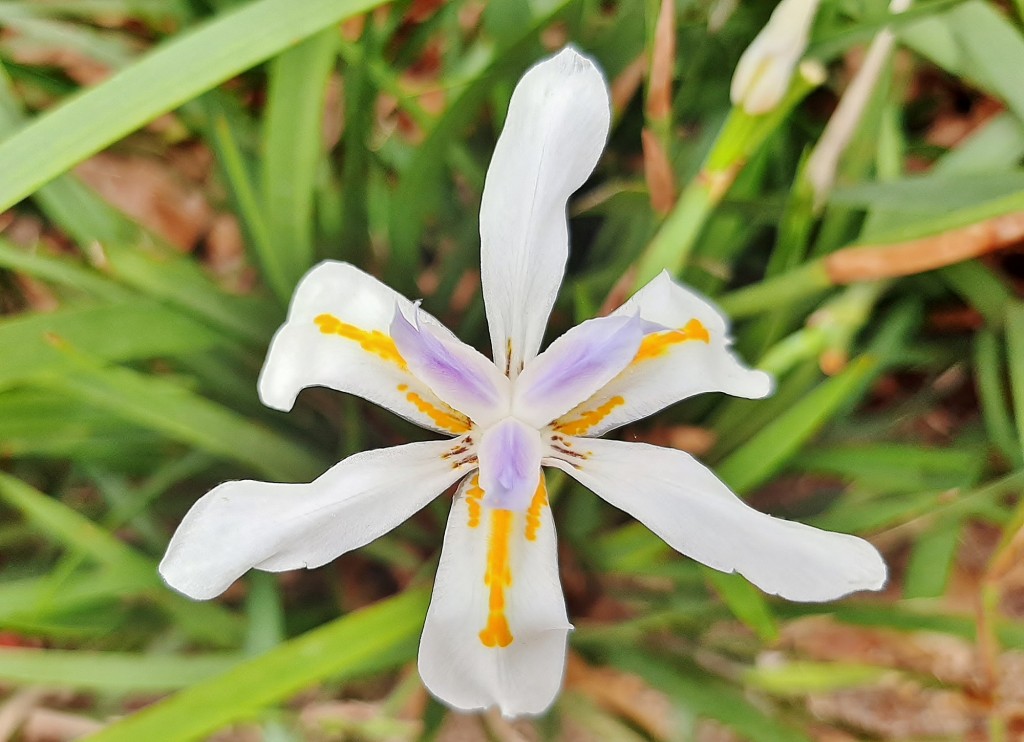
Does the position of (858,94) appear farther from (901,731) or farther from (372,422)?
(901,731)

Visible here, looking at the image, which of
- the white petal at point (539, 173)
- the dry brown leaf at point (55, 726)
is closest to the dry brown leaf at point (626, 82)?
A: the white petal at point (539, 173)

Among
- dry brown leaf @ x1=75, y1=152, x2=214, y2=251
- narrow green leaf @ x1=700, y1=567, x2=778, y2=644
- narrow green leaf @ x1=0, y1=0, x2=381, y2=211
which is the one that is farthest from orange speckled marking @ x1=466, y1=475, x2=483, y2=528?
dry brown leaf @ x1=75, y1=152, x2=214, y2=251

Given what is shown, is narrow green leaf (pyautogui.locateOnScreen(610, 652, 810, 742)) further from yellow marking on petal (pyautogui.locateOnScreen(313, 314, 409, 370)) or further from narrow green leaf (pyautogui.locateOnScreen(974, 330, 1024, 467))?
yellow marking on petal (pyautogui.locateOnScreen(313, 314, 409, 370))

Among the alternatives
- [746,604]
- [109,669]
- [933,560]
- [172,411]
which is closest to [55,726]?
[109,669]

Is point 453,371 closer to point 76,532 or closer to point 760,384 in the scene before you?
point 760,384

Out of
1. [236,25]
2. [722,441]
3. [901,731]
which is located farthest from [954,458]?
[236,25]

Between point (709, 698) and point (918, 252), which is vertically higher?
point (918, 252)
